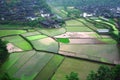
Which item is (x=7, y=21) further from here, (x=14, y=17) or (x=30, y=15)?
(x=30, y=15)

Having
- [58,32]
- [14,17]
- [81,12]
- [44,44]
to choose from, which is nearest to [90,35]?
[58,32]

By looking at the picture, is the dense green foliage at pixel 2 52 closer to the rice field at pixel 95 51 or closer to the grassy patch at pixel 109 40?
the rice field at pixel 95 51

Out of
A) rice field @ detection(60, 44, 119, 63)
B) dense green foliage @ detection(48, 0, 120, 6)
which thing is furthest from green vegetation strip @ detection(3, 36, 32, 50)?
dense green foliage @ detection(48, 0, 120, 6)

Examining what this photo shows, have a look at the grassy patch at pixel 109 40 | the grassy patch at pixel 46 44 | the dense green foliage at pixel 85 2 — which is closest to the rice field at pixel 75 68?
the grassy patch at pixel 46 44

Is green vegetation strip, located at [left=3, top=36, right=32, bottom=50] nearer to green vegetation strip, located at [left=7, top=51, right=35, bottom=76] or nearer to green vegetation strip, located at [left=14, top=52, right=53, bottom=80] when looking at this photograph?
green vegetation strip, located at [left=7, top=51, right=35, bottom=76]

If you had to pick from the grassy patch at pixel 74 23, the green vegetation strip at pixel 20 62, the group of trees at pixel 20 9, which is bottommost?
the grassy patch at pixel 74 23
